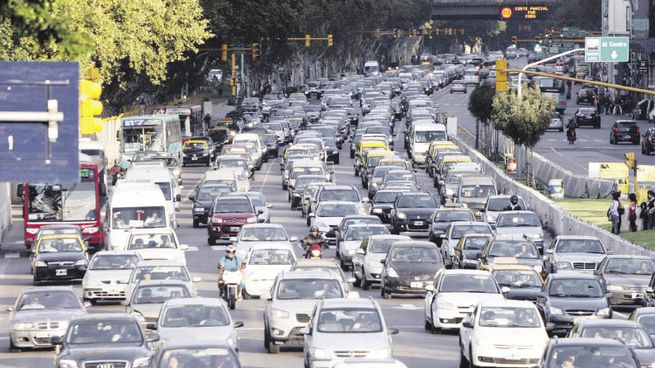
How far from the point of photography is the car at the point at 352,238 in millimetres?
48000

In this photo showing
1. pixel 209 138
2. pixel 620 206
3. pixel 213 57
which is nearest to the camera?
pixel 620 206

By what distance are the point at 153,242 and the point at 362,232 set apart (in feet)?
19.5

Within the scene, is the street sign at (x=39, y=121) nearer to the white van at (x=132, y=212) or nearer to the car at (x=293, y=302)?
the car at (x=293, y=302)

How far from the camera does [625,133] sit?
100750mm

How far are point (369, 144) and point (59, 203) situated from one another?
96.2 feet

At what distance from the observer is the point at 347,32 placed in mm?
185625

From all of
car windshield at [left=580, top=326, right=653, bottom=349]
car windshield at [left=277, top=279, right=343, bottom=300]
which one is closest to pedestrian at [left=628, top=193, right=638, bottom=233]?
car windshield at [left=277, top=279, right=343, bottom=300]

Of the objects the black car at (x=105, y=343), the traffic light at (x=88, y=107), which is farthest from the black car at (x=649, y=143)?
the traffic light at (x=88, y=107)

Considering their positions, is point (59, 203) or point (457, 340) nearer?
point (457, 340)

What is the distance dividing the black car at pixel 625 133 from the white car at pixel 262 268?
6164 centimetres

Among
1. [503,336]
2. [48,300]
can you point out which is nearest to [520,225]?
[48,300]

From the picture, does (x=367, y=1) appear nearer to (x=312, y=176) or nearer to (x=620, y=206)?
(x=312, y=176)

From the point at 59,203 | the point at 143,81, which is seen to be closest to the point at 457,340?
the point at 59,203

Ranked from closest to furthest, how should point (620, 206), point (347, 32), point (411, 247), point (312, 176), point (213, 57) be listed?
point (411, 247) < point (620, 206) < point (312, 176) < point (213, 57) < point (347, 32)
